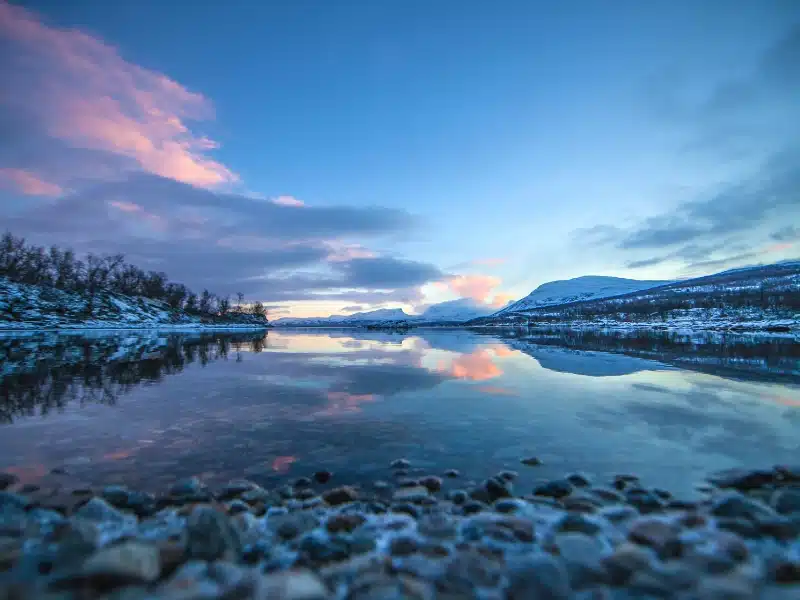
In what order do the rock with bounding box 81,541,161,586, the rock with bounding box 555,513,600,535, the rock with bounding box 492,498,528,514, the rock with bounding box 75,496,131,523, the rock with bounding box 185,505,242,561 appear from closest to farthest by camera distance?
the rock with bounding box 81,541,161,586
the rock with bounding box 185,505,242,561
the rock with bounding box 555,513,600,535
the rock with bounding box 75,496,131,523
the rock with bounding box 492,498,528,514

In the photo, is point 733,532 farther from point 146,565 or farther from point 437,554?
point 146,565

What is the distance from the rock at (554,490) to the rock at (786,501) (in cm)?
359

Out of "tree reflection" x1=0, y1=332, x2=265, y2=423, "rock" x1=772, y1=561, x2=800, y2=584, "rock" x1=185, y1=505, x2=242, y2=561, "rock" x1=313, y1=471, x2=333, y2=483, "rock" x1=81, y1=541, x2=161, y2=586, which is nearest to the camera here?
"rock" x1=81, y1=541, x2=161, y2=586

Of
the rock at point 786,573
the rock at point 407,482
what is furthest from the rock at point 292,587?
the rock at point 786,573

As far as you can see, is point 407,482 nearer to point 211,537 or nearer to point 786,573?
point 211,537

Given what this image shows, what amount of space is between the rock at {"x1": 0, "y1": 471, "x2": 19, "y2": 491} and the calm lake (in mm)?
244

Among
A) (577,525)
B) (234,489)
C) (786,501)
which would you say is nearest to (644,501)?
(577,525)

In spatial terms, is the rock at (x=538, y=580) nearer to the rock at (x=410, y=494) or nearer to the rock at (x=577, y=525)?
the rock at (x=577, y=525)

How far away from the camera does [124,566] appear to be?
4.87m

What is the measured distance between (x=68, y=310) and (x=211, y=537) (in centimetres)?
14441

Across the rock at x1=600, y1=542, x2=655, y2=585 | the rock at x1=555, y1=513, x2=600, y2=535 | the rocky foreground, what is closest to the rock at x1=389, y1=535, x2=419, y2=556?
the rocky foreground

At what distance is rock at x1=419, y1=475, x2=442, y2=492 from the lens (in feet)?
27.5

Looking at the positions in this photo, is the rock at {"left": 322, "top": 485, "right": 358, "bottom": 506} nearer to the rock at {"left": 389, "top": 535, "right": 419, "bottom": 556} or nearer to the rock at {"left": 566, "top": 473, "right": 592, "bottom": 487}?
the rock at {"left": 389, "top": 535, "right": 419, "bottom": 556}

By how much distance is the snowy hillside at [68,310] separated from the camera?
311 ft
